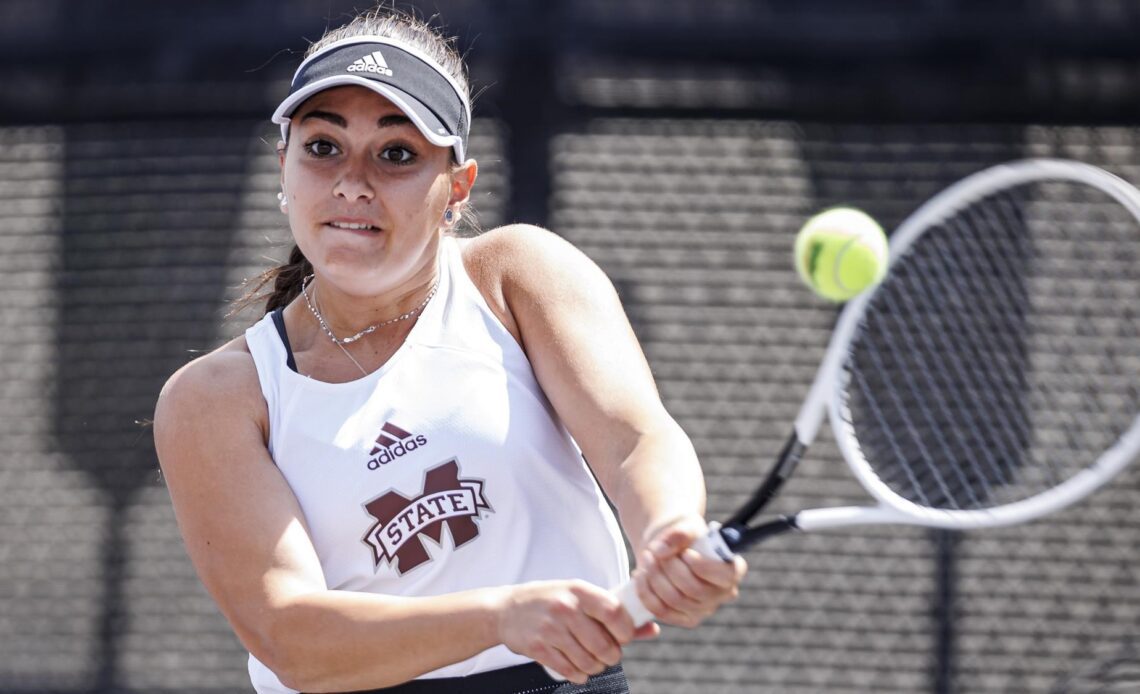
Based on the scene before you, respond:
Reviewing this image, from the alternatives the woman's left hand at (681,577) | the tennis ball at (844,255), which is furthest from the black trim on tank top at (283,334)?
the tennis ball at (844,255)

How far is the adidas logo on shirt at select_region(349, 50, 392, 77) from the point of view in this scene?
6.37ft

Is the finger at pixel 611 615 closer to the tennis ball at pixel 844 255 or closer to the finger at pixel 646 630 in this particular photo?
the finger at pixel 646 630

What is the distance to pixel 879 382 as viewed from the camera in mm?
3953

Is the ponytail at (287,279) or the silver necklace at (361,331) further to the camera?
the ponytail at (287,279)

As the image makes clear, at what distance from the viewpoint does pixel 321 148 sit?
1.99 meters

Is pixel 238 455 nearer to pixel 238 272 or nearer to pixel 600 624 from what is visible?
pixel 600 624

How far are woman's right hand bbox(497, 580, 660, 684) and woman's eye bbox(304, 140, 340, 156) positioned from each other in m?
0.67

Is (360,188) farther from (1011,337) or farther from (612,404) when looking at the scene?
(1011,337)

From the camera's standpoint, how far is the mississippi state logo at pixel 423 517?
6.24 ft

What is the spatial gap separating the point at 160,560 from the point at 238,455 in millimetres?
2464

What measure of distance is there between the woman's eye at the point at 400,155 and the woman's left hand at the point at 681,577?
2.19 feet

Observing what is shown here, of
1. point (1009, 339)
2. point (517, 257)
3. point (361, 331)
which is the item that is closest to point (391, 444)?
point (361, 331)

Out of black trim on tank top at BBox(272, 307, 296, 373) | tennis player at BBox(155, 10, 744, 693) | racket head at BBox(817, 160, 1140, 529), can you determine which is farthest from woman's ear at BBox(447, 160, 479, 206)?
racket head at BBox(817, 160, 1140, 529)

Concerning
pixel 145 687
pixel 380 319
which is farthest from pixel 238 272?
pixel 380 319
